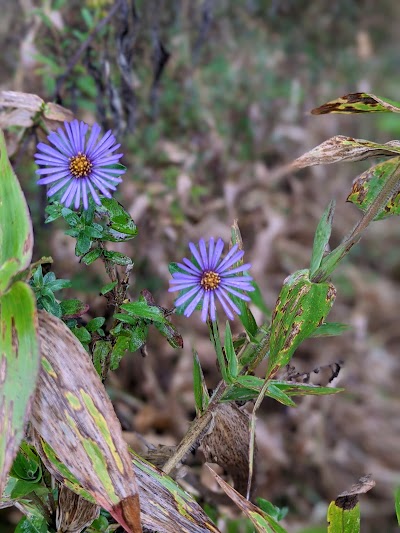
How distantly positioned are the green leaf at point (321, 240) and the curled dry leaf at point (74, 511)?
1.45ft

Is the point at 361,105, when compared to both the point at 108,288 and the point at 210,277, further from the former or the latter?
the point at 108,288

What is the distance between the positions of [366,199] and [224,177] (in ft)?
4.08

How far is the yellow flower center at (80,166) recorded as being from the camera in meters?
0.80

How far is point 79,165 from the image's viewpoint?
2.66 feet

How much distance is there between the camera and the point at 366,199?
883mm

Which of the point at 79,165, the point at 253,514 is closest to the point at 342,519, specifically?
the point at 253,514

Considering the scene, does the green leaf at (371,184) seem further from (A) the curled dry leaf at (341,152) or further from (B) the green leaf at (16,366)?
(B) the green leaf at (16,366)

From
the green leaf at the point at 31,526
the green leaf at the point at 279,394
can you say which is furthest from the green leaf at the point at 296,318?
the green leaf at the point at 31,526

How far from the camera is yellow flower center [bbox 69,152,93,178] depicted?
80cm

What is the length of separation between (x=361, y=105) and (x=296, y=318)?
1.04 feet

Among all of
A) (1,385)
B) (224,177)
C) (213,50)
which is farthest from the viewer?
(213,50)

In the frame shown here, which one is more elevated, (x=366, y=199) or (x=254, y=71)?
(x=254, y=71)

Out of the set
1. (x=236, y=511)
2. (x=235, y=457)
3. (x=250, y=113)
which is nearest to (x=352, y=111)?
(x=235, y=457)

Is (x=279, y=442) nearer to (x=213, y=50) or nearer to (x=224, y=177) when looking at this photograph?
(x=224, y=177)
